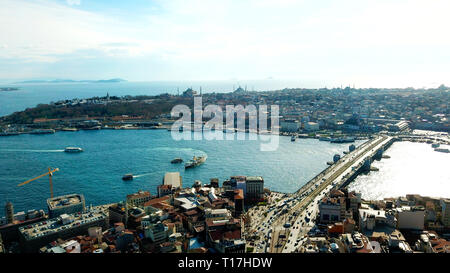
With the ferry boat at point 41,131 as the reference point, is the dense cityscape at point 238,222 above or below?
below

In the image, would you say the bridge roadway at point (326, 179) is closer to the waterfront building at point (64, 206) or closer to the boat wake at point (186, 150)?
the waterfront building at point (64, 206)

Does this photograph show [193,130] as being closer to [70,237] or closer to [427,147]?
[427,147]

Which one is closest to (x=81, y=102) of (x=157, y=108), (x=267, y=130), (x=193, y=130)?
(x=157, y=108)

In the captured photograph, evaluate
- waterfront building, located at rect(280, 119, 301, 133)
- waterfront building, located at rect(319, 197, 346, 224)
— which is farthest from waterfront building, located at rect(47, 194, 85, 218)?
waterfront building, located at rect(280, 119, 301, 133)

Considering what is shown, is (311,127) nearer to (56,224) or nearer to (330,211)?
(330,211)

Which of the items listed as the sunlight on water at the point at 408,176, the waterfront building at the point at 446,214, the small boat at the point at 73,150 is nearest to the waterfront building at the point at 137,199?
the sunlight on water at the point at 408,176
